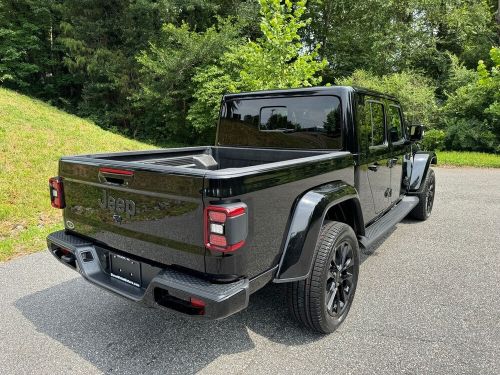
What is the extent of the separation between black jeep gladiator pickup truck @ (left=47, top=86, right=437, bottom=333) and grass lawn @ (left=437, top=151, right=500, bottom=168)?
10.1 m

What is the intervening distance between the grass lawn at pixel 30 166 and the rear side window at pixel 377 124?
431 centimetres

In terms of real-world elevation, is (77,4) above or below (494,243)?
above

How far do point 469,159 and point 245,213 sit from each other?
13041 millimetres

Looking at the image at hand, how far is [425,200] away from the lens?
561 cm

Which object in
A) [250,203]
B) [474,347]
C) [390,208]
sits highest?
[250,203]

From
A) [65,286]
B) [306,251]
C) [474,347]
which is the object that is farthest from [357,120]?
[65,286]

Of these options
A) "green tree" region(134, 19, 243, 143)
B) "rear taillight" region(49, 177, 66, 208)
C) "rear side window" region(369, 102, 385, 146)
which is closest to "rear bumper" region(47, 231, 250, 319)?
"rear taillight" region(49, 177, 66, 208)

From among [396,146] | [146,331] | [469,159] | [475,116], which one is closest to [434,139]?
[475,116]

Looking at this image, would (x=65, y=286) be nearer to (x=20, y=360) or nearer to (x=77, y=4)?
(x=20, y=360)

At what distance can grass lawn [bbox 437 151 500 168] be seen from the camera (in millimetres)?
12009

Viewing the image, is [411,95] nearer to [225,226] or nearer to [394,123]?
[394,123]

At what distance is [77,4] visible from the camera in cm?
2012

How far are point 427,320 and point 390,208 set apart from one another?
194 cm

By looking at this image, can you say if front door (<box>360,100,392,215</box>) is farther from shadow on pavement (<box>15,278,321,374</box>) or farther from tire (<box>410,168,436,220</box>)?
shadow on pavement (<box>15,278,321,374</box>)
